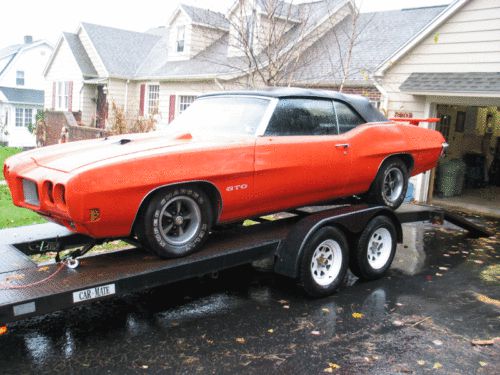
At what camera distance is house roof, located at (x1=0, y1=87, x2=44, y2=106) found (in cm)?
3766

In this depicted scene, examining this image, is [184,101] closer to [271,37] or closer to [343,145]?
[271,37]

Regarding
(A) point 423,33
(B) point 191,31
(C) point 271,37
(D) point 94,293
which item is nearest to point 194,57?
(B) point 191,31

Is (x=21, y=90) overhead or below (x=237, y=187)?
overhead

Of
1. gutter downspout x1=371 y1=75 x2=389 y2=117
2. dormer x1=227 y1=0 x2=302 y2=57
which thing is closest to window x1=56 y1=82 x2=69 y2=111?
dormer x1=227 y1=0 x2=302 y2=57

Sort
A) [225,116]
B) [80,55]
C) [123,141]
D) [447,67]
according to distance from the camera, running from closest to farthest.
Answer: [123,141] < [225,116] < [447,67] < [80,55]

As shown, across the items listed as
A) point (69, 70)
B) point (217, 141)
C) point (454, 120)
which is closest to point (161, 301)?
point (217, 141)

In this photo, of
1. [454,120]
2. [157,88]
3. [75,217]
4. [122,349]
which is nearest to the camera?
[75,217]

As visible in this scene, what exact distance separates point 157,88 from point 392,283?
18.0 meters

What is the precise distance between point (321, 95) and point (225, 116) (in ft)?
3.82

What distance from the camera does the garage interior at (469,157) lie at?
44.0ft

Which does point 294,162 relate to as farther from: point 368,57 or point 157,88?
point 157,88

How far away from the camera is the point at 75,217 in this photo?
3842 mm

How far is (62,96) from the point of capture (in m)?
26.4

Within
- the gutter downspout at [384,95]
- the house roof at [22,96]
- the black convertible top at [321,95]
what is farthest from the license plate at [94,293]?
the house roof at [22,96]
